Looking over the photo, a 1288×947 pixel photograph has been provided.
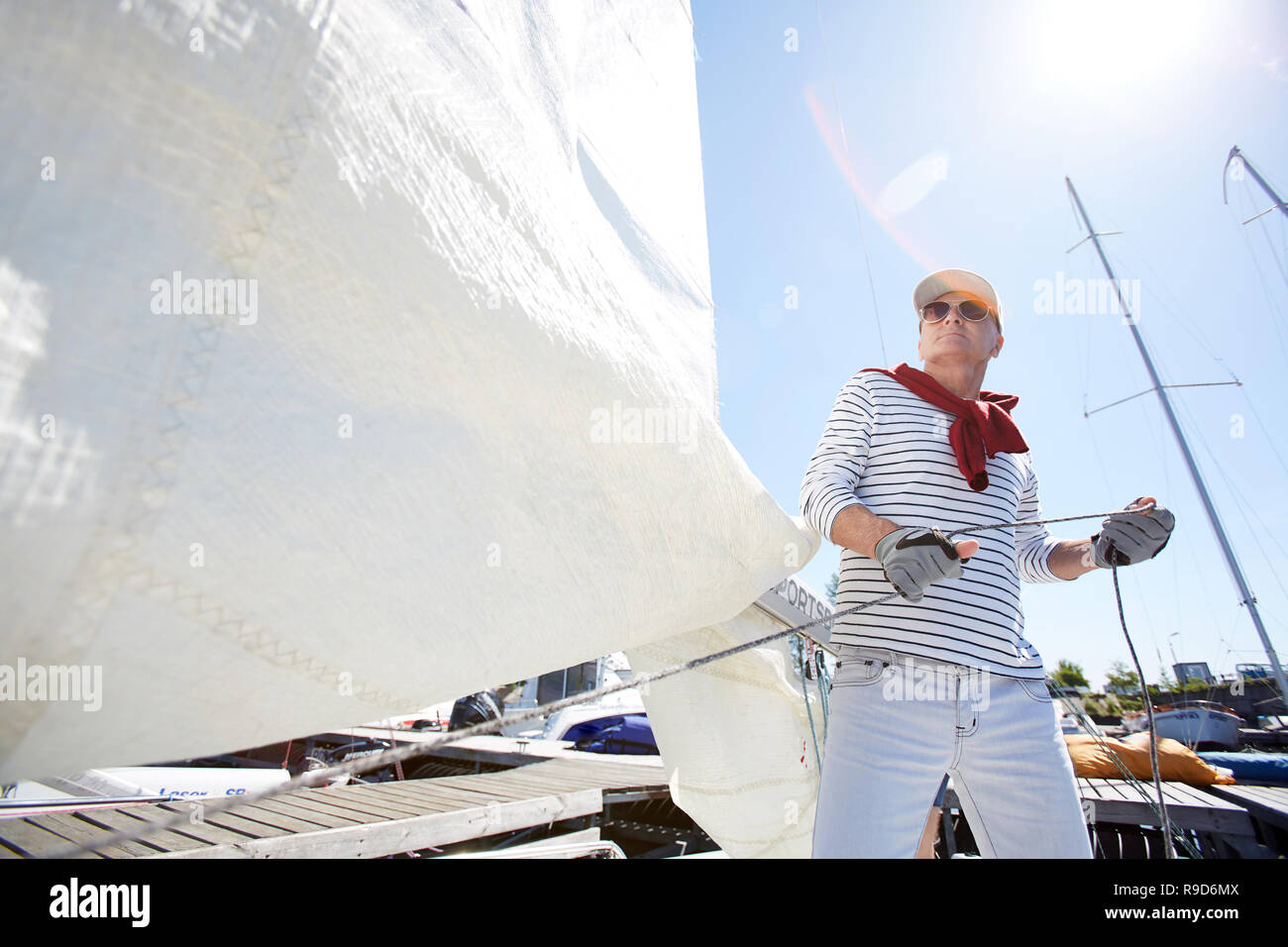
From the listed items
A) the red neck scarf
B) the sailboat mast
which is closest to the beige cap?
the red neck scarf

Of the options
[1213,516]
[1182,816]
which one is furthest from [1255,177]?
[1182,816]

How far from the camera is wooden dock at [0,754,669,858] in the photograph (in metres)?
2.07

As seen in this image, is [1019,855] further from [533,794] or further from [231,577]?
[533,794]

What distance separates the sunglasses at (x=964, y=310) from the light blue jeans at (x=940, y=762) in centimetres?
101

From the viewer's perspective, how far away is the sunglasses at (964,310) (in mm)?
1948

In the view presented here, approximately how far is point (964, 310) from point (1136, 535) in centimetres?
75

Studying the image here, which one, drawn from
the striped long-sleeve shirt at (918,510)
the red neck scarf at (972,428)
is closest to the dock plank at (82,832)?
the striped long-sleeve shirt at (918,510)

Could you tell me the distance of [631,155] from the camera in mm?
1791

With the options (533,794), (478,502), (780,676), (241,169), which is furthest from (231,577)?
(533,794)

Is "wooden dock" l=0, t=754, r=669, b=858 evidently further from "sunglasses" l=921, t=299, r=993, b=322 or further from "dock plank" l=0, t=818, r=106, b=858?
"sunglasses" l=921, t=299, r=993, b=322

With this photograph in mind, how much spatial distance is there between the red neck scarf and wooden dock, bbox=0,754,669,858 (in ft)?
6.57

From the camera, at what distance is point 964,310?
195cm

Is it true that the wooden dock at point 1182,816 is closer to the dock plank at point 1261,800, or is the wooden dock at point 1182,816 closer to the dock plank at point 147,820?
the dock plank at point 1261,800
